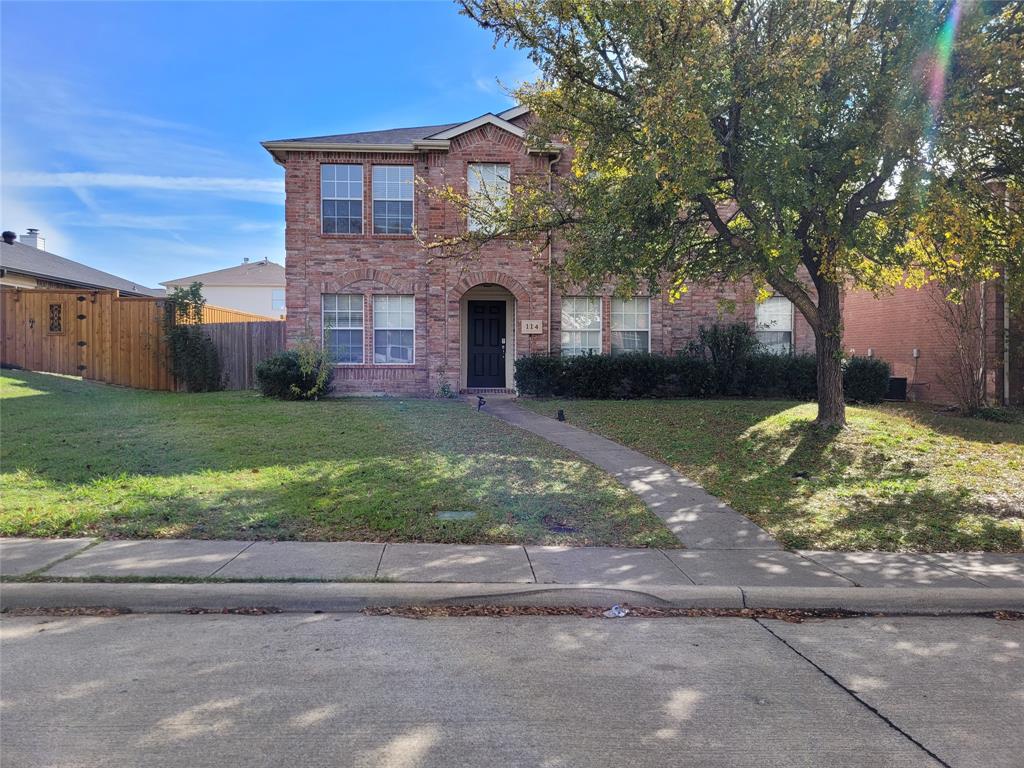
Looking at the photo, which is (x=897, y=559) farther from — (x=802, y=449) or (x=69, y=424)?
(x=69, y=424)

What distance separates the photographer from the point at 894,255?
971 cm

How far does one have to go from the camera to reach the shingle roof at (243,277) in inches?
1602

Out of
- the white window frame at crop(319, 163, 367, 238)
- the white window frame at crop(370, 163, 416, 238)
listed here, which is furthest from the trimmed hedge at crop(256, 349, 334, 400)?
the white window frame at crop(370, 163, 416, 238)

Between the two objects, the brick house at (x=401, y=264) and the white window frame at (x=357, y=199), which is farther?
the white window frame at (x=357, y=199)

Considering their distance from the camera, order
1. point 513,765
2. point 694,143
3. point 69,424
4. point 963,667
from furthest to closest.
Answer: point 69,424, point 694,143, point 963,667, point 513,765

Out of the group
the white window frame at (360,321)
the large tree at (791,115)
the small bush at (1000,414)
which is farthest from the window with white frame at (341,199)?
the small bush at (1000,414)

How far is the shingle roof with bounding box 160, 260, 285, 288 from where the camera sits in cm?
4069

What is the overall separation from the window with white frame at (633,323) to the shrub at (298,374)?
7.32 m

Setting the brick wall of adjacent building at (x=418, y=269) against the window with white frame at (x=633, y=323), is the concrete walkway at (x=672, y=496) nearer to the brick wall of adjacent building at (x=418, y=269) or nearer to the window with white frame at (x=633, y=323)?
the brick wall of adjacent building at (x=418, y=269)

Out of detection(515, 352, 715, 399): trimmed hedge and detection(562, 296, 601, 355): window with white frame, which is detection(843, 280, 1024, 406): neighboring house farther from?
detection(562, 296, 601, 355): window with white frame

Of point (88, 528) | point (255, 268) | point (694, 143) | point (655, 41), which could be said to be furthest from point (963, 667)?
point (255, 268)

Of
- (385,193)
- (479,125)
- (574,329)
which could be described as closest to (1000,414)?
(574,329)

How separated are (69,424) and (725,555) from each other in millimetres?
10533

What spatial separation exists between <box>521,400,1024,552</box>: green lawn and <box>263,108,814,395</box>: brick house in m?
3.68
